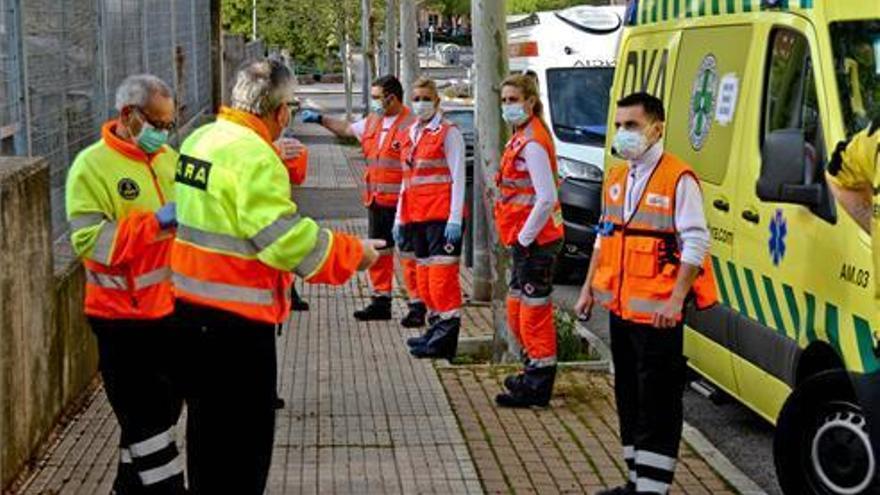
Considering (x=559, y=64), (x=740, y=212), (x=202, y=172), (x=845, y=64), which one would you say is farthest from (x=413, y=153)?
(x=559, y=64)

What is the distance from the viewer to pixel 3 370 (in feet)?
19.5

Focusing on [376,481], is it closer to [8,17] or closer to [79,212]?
[79,212]

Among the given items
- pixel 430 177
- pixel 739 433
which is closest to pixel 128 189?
pixel 739 433

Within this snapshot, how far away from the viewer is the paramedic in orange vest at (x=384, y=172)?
10.3 metres

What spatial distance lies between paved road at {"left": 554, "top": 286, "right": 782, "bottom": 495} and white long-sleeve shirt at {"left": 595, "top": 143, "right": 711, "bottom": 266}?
177 cm

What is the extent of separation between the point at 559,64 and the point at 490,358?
6.30 meters

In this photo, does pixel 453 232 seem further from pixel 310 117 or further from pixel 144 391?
pixel 144 391

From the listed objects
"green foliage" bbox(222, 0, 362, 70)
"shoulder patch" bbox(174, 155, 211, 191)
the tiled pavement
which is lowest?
the tiled pavement

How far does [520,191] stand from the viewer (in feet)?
26.0

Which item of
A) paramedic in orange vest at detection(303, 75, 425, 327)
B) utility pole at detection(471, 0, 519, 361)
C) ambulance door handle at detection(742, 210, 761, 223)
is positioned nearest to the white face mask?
utility pole at detection(471, 0, 519, 361)

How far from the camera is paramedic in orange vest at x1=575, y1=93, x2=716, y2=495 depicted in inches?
225

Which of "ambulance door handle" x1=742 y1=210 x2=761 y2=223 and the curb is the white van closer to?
the curb

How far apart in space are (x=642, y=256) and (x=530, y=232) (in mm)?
1873

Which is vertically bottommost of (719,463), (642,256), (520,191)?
(719,463)
